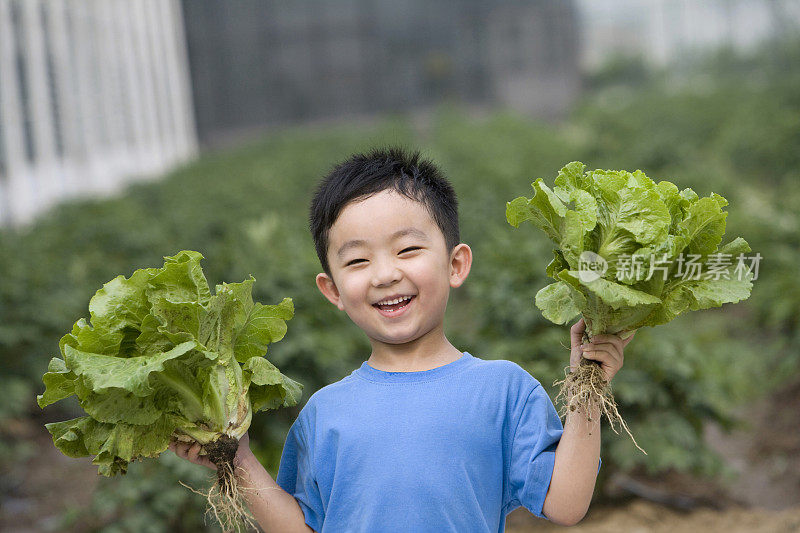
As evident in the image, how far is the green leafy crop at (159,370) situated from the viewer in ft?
5.72

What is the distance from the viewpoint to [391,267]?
1845 millimetres

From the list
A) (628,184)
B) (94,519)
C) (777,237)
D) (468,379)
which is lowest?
(94,519)

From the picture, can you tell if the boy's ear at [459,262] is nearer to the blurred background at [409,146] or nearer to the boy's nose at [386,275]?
the boy's nose at [386,275]

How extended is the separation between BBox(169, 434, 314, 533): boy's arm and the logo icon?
80 cm

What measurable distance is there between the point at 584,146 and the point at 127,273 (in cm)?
1175

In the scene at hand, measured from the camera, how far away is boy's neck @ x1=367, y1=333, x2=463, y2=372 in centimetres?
192

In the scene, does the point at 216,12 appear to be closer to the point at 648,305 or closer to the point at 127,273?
the point at 127,273

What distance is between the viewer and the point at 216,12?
3850 cm

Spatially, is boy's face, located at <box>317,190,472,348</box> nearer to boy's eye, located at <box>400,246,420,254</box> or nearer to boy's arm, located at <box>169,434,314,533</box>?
boy's eye, located at <box>400,246,420,254</box>

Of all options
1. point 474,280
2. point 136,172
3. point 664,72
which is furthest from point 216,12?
point 474,280

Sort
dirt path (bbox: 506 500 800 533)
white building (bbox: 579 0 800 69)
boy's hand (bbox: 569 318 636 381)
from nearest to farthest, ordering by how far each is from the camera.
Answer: boy's hand (bbox: 569 318 636 381) < dirt path (bbox: 506 500 800 533) < white building (bbox: 579 0 800 69)

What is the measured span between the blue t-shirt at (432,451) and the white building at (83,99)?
Answer: 1572 centimetres

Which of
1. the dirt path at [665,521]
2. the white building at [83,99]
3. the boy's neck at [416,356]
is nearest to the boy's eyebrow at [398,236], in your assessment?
the boy's neck at [416,356]

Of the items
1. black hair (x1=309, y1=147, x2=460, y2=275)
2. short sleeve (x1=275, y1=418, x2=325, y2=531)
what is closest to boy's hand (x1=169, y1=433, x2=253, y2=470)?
short sleeve (x1=275, y1=418, x2=325, y2=531)
